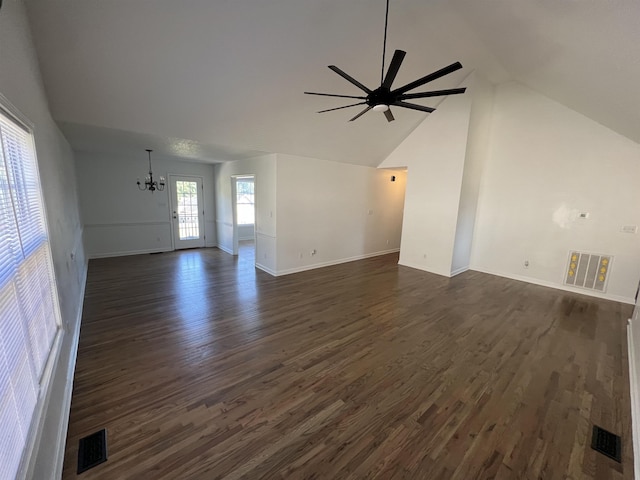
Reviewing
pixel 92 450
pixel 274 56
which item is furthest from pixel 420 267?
pixel 92 450

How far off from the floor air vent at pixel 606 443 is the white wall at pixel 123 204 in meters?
7.61

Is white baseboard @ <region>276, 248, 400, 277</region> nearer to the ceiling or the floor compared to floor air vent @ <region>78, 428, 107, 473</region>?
nearer to the ceiling

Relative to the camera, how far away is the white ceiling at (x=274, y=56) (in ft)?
7.25

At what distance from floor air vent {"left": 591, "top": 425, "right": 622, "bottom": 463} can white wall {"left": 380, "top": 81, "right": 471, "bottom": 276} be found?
3.66 m

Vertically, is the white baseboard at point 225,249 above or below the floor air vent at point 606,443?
above

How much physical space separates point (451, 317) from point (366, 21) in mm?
3839

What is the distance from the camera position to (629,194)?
435 cm

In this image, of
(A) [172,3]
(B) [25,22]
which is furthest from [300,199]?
(B) [25,22]

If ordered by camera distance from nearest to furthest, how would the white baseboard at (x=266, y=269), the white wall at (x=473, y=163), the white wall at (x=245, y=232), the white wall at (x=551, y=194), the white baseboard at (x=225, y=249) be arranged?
the white wall at (x=551, y=194) → the white wall at (x=473, y=163) → the white baseboard at (x=266, y=269) → the white baseboard at (x=225, y=249) → the white wall at (x=245, y=232)

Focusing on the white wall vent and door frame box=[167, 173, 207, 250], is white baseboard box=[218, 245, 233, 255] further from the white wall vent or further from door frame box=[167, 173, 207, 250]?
the white wall vent

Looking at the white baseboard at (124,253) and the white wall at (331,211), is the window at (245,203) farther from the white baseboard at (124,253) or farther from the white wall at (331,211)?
the white wall at (331,211)

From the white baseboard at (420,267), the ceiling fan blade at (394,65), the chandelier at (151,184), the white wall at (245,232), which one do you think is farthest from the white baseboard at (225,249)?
the ceiling fan blade at (394,65)

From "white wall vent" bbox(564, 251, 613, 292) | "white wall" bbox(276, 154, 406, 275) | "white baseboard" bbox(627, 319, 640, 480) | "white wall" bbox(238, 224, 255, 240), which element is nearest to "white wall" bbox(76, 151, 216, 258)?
"white wall" bbox(238, 224, 255, 240)

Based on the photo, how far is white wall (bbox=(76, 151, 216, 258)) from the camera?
19.9ft
